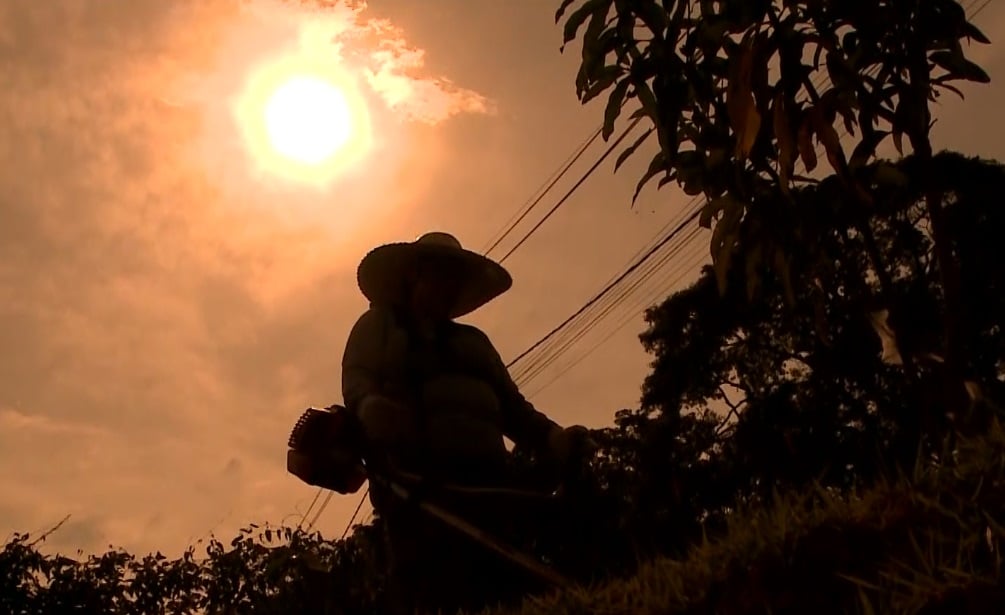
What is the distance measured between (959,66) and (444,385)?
90.3 inches

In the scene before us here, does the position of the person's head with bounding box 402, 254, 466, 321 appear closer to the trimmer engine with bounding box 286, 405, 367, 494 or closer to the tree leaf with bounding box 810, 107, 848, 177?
the trimmer engine with bounding box 286, 405, 367, 494

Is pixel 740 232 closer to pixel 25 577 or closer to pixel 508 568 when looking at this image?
pixel 508 568

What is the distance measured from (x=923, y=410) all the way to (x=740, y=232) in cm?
76

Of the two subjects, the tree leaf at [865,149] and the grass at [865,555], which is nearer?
the grass at [865,555]

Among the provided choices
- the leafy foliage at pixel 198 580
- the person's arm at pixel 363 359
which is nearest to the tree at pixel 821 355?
the leafy foliage at pixel 198 580

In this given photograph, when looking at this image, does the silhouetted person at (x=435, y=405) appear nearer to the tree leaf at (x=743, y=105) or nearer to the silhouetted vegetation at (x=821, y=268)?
the silhouetted vegetation at (x=821, y=268)

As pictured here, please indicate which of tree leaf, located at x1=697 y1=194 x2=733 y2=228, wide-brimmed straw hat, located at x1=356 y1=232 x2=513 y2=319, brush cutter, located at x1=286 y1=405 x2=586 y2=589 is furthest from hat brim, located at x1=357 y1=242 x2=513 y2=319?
tree leaf, located at x1=697 y1=194 x2=733 y2=228

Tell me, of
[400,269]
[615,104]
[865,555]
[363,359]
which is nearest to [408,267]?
[400,269]

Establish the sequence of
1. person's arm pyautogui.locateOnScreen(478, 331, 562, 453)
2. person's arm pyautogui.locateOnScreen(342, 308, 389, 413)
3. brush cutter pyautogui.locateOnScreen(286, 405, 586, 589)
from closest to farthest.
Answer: brush cutter pyautogui.locateOnScreen(286, 405, 586, 589) → person's arm pyautogui.locateOnScreen(342, 308, 389, 413) → person's arm pyautogui.locateOnScreen(478, 331, 562, 453)

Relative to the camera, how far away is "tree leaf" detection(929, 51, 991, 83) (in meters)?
3.26

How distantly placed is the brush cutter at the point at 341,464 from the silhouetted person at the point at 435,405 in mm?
64

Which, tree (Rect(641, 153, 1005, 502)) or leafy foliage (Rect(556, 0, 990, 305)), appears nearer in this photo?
leafy foliage (Rect(556, 0, 990, 305))

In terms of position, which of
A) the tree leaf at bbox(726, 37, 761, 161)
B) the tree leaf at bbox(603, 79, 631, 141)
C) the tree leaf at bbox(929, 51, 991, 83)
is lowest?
the tree leaf at bbox(929, 51, 991, 83)

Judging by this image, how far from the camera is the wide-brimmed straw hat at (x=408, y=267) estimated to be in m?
5.08
